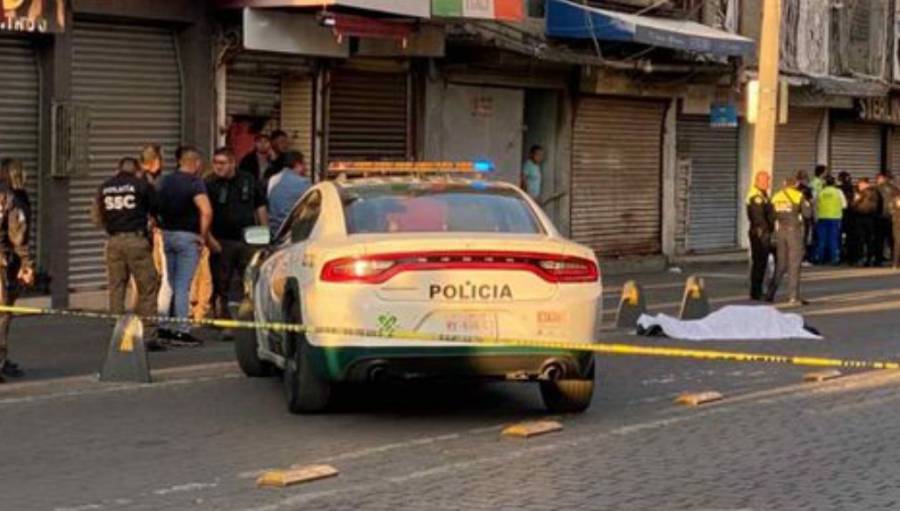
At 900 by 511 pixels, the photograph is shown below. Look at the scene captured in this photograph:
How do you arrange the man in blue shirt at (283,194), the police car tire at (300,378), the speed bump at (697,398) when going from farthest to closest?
the man in blue shirt at (283,194) < the speed bump at (697,398) < the police car tire at (300,378)

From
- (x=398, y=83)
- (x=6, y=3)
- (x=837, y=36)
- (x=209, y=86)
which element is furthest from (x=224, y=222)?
(x=837, y=36)

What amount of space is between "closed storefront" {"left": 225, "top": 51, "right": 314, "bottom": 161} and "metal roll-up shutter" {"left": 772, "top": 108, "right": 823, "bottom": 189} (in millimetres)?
14751

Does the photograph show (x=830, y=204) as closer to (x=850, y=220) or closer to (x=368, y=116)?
(x=850, y=220)

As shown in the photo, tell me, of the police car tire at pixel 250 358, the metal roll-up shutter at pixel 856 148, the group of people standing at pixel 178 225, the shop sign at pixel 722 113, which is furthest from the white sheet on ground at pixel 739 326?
the metal roll-up shutter at pixel 856 148

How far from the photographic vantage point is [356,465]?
9164 mm

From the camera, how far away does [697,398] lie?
11.8 metres

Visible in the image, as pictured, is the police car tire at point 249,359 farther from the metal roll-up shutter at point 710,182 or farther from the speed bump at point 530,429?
the metal roll-up shutter at point 710,182

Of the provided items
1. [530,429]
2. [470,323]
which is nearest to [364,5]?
[470,323]

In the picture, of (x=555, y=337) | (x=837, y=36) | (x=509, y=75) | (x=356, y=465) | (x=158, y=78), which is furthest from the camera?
(x=837, y=36)

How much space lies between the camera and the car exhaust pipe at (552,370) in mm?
10281

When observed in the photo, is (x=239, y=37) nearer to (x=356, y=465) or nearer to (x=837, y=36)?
(x=356, y=465)

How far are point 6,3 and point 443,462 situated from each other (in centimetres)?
971

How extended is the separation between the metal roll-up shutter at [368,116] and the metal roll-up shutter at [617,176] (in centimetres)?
468

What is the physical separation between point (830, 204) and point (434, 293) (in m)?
22.9
